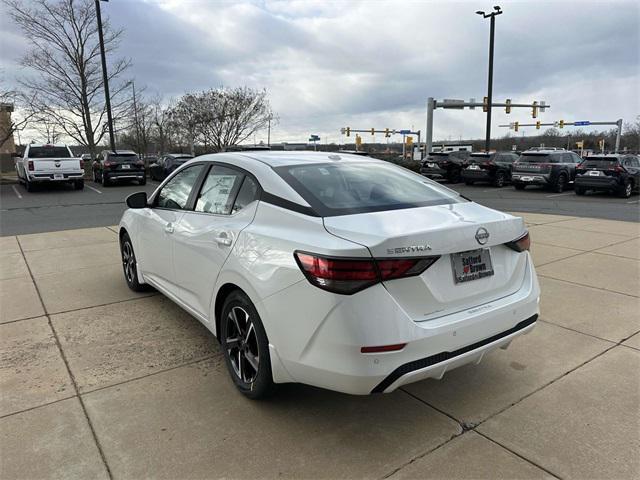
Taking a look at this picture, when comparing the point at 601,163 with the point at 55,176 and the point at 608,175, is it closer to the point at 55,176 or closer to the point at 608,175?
the point at 608,175

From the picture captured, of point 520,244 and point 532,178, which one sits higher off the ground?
point 520,244

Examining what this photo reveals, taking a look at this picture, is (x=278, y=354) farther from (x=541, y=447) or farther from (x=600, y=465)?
(x=600, y=465)

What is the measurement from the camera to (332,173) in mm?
3328

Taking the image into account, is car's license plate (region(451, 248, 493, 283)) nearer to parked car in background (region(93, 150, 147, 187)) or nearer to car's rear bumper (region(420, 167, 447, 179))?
car's rear bumper (region(420, 167, 447, 179))

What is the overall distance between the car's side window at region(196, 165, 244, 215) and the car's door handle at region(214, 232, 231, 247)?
19 cm

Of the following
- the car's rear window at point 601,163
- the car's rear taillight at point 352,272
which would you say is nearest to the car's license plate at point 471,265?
the car's rear taillight at point 352,272

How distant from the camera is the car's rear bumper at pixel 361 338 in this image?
230cm

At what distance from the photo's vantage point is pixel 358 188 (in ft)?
10.4

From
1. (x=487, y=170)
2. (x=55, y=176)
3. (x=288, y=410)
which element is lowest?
(x=288, y=410)

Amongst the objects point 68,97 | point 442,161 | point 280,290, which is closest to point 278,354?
point 280,290

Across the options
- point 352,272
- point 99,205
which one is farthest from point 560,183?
point 352,272

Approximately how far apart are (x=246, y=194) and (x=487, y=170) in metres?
20.9

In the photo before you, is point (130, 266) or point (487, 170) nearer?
point (130, 266)

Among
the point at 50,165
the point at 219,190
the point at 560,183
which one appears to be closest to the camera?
the point at 219,190
